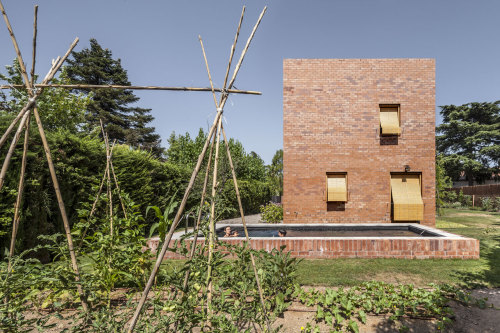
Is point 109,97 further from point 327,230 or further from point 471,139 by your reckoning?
point 471,139

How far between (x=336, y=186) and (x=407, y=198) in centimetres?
280

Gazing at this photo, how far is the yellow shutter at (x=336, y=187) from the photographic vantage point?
9766mm

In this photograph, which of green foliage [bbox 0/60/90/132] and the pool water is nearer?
the pool water

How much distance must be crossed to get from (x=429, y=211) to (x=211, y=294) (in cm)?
1074

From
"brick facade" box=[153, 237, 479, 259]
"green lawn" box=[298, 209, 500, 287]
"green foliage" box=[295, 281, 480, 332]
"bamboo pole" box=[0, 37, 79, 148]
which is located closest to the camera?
"bamboo pole" box=[0, 37, 79, 148]

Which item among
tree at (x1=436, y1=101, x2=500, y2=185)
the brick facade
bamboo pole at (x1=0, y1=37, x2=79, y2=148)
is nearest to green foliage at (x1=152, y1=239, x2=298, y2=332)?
bamboo pole at (x1=0, y1=37, x2=79, y2=148)

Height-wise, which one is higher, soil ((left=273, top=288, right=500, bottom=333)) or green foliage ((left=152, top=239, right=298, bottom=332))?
green foliage ((left=152, top=239, right=298, bottom=332))

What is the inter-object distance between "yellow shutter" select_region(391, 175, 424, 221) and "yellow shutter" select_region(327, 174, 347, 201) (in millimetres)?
1978

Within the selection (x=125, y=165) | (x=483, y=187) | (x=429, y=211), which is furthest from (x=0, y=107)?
(x=483, y=187)

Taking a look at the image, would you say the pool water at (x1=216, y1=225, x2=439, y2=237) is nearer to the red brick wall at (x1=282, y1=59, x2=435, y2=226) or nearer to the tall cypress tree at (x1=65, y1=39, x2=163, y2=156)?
the red brick wall at (x1=282, y1=59, x2=435, y2=226)

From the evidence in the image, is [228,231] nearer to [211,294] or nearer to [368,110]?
[211,294]

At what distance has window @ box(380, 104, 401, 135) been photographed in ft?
31.8

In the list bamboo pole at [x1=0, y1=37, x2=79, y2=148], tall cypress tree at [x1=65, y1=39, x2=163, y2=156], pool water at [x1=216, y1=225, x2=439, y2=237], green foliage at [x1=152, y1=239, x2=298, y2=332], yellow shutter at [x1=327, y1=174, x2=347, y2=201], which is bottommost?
pool water at [x1=216, y1=225, x2=439, y2=237]

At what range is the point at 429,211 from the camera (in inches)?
383
